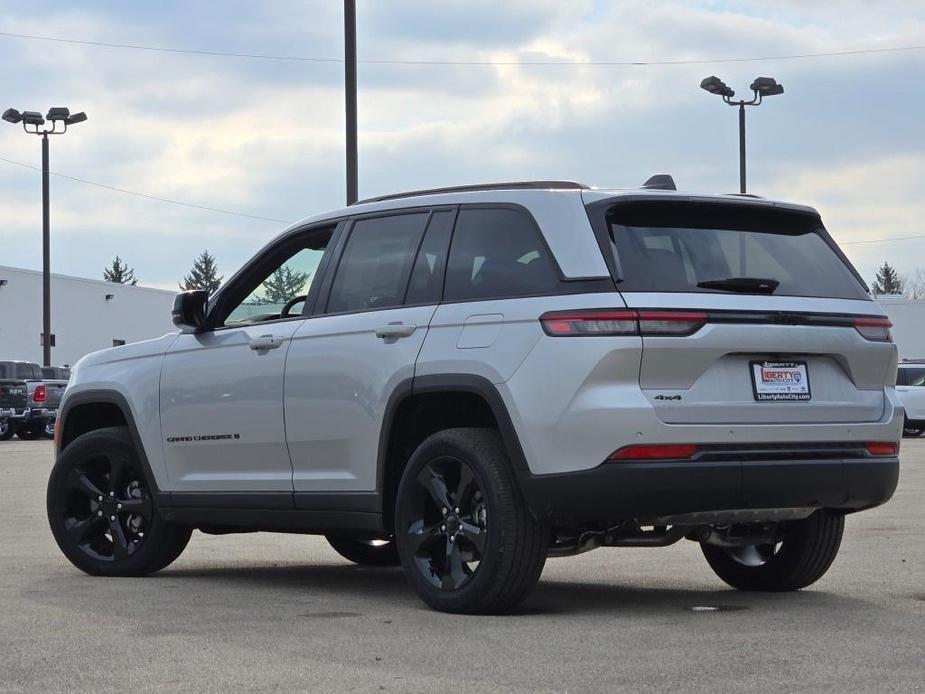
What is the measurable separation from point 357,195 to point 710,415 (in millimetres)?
12612

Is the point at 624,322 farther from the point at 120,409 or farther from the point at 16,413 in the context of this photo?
the point at 16,413

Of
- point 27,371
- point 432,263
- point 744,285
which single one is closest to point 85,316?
point 27,371

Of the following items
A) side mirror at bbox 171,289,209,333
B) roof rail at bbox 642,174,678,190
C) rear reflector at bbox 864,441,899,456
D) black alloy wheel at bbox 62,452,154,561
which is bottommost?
black alloy wheel at bbox 62,452,154,561

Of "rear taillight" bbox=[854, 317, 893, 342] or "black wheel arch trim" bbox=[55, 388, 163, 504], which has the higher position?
"rear taillight" bbox=[854, 317, 893, 342]

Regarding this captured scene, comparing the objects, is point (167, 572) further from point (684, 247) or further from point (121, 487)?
point (684, 247)

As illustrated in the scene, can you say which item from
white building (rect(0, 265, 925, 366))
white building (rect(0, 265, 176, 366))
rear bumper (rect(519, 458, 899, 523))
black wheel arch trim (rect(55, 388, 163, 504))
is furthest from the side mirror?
white building (rect(0, 265, 925, 366))

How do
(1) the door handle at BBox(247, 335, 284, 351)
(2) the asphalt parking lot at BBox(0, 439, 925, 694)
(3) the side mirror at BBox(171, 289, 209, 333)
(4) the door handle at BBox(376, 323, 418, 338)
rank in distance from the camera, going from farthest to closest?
(3) the side mirror at BBox(171, 289, 209, 333) < (1) the door handle at BBox(247, 335, 284, 351) < (4) the door handle at BBox(376, 323, 418, 338) < (2) the asphalt parking lot at BBox(0, 439, 925, 694)

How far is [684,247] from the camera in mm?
7488

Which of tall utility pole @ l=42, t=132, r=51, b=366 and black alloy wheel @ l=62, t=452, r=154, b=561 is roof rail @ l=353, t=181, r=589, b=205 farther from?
tall utility pole @ l=42, t=132, r=51, b=366

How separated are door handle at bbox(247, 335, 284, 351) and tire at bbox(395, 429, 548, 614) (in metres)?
1.23

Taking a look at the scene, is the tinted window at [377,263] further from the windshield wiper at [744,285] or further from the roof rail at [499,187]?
the windshield wiper at [744,285]

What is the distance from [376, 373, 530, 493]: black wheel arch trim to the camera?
7277mm

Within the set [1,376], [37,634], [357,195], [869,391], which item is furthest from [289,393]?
[1,376]

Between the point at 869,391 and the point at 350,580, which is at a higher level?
the point at 869,391
